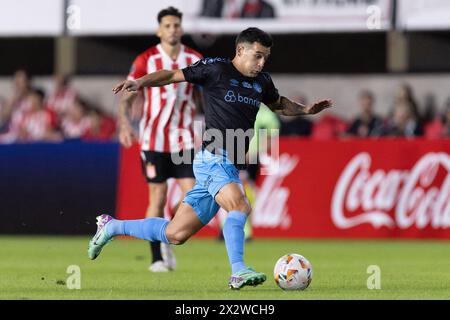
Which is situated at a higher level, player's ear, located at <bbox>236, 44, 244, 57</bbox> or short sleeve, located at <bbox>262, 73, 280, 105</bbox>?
player's ear, located at <bbox>236, 44, 244, 57</bbox>

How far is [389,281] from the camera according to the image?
9859 mm

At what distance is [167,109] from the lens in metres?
11.6

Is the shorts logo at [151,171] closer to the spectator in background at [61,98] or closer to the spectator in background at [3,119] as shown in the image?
the spectator in background at [61,98]

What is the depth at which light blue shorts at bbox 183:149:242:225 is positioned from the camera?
9.13 m

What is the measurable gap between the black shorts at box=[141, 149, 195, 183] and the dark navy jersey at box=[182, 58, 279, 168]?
2.21 m

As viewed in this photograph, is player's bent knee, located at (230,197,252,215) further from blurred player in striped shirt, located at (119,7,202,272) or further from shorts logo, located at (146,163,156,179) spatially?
shorts logo, located at (146,163,156,179)

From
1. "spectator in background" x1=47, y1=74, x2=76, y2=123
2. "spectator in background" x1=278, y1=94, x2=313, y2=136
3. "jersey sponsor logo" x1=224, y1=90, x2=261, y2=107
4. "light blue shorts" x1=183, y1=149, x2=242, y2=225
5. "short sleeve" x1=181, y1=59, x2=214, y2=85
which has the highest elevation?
"spectator in background" x1=47, y1=74, x2=76, y2=123

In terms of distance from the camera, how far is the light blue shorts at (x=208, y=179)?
9.13 metres

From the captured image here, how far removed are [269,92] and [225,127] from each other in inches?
21.5

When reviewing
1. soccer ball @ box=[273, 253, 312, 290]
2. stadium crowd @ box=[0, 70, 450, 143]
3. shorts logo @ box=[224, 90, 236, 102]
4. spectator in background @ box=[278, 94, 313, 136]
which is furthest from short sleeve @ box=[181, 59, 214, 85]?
spectator in background @ box=[278, 94, 313, 136]

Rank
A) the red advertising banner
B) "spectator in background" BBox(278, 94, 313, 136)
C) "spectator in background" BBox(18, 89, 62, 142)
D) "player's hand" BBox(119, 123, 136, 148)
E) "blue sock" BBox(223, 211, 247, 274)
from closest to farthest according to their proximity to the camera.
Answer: "blue sock" BBox(223, 211, 247, 274), "player's hand" BBox(119, 123, 136, 148), the red advertising banner, "spectator in background" BBox(278, 94, 313, 136), "spectator in background" BBox(18, 89, 62, 142)

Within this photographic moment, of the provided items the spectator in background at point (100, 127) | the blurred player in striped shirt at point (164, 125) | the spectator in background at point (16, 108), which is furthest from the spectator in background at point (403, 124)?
the blurred player in striped shirt at point (164, 125)

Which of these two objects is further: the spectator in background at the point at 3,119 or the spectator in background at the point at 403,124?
the spectator in background at the point at 3,119

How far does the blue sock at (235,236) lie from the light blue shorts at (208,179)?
0.82 ft
